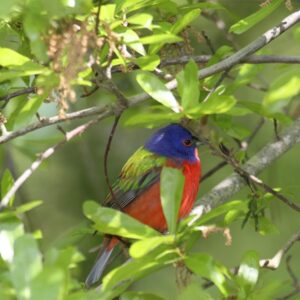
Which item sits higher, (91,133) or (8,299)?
(8,299)

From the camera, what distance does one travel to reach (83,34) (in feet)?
10.9

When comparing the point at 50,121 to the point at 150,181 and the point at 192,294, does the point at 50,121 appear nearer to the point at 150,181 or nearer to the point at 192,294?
the point at 192,294

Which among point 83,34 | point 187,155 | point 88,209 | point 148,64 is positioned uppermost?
point 83,34

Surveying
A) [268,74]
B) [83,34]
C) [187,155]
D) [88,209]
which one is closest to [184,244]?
[88,209]

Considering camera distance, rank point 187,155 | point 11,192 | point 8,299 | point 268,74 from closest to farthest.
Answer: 1. point 8,299
2. point 11,192
3. point 187,155
4. point 268,74

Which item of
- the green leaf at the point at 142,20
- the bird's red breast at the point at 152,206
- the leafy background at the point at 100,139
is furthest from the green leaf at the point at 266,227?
the green leaf at the point at 142,20

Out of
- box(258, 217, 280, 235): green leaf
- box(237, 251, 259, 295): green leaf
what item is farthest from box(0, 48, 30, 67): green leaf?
box(258, 217, 280, 235): green leaf

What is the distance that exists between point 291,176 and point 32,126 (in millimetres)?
4779

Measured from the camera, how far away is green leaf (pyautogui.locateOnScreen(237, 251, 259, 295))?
388cm

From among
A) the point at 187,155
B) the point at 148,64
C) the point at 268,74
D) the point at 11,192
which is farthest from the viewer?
the point at 268,74

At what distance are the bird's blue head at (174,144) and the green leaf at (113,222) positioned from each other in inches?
104

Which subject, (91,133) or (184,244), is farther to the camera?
(91,133)

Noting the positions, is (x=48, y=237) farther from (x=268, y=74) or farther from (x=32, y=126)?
(x=32, y=126)

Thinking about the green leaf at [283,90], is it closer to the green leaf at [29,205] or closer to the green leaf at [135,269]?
the green leaf at [135,269]
